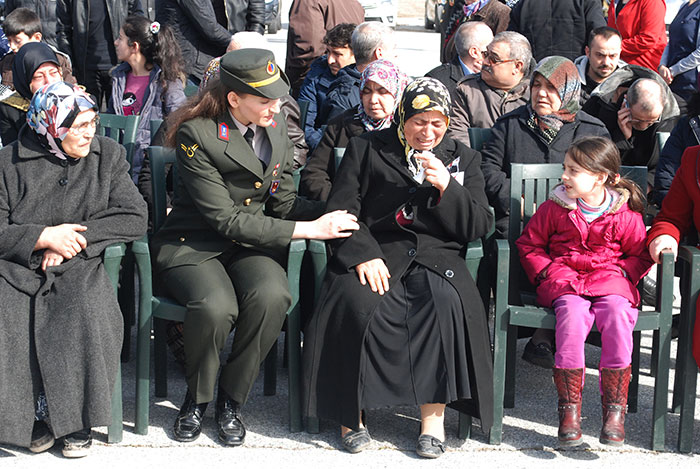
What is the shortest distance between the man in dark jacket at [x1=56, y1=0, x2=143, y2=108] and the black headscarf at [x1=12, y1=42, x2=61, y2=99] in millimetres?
2109

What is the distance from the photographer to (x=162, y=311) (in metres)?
4.10

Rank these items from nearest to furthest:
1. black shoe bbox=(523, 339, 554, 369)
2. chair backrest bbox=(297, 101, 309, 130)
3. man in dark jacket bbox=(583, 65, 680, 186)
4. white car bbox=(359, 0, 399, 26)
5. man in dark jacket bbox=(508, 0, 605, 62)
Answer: black shoe bbox=(523, 339, 554, 369) → man in dark jacket bbox=(583, 65, 680, 186) → chair backrest bbox=(297, 101, 309, 130) → man in dark jacket bbox=(508, 0, 605, 62) → white car bbox=(359, 0, 399, 26)

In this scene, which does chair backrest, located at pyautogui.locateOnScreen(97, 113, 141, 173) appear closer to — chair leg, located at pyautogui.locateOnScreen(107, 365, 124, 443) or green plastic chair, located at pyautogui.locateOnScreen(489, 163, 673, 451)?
chair leg, located at pyautogui.locateOnScreen(107, 365, 124, 443)

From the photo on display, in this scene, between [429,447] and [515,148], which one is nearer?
[429,447]

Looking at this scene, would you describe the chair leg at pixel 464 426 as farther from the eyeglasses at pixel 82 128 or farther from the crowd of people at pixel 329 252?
the eyeglasses at pixel 82 128

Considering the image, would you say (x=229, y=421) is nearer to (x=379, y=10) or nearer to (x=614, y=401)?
(x=614, y=401)

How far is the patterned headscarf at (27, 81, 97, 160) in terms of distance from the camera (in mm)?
4023

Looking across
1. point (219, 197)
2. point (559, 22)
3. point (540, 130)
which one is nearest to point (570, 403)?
point (540, 130)

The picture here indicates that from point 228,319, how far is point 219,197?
544mm

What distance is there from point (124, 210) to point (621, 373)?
224 cm

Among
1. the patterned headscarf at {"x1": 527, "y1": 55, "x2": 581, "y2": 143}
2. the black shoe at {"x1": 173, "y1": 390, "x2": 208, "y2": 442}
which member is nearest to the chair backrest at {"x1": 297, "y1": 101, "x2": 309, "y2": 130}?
the patterned headscarf at {"x1": 527, "y1": 55, "x2": 581, "y2": 143}

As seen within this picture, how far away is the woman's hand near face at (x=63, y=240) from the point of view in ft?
13.0

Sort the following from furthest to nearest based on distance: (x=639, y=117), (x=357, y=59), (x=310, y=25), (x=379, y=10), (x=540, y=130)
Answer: (x=379, y=10)
(x=310, y=25)
(x=357, y=59)
(x=639, y=117)
(x=540, y=130)

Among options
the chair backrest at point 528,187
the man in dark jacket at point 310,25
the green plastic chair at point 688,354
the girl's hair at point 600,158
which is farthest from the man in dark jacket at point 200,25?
the green plastic chair at point 688,354
